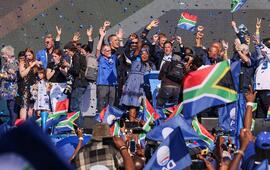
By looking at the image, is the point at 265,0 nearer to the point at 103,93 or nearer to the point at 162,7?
the point at 162,7

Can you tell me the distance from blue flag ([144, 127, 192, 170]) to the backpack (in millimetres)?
6379

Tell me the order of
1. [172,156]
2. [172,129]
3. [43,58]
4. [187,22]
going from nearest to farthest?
[172,156], [172,129], [43,58], [187,22]

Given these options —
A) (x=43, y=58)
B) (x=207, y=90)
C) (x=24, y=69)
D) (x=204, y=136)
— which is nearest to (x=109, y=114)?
(x=24, y=69)

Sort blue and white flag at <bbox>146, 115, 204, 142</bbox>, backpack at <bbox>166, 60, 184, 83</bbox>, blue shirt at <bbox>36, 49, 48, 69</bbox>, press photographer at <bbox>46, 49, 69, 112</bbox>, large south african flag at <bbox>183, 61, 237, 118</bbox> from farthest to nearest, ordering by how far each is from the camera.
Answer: blue shirt at <bbox>36, 49, 48, 69</bbox> < press photographer at <bbox>46, 49, 69, 112</bbox> < backpack at <bbox>166, 60, 184, 83</bbox> < blue and white flag at <bbox>146, 115, 204, 142</bbox> < large south african flag at <bbox>183, 61, 237, 118</bbox>

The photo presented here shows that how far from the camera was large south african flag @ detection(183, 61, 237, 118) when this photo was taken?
7.22m

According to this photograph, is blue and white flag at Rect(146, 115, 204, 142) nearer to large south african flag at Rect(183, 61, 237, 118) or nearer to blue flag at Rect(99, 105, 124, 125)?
large south african flag at Rect(183, 61, 237, 118)

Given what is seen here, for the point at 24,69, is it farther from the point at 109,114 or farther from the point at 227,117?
the point at 227,117

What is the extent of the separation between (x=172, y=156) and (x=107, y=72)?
23.4ft

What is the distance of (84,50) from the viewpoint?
1372 cm

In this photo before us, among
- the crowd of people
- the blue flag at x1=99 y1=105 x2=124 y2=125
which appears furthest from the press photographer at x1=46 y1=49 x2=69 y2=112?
the blue flag at x1=99 y1=105 x2=124 y2=125

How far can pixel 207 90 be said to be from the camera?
24.3 feet

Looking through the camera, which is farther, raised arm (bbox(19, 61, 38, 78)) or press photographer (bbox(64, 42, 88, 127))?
press photographer (bbox(64, 42, 88, 127))

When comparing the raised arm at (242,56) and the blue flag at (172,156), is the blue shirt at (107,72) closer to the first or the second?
the raised arm at (242,56)

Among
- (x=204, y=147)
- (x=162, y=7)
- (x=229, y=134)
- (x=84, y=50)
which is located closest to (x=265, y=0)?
(x=162, y=7)
